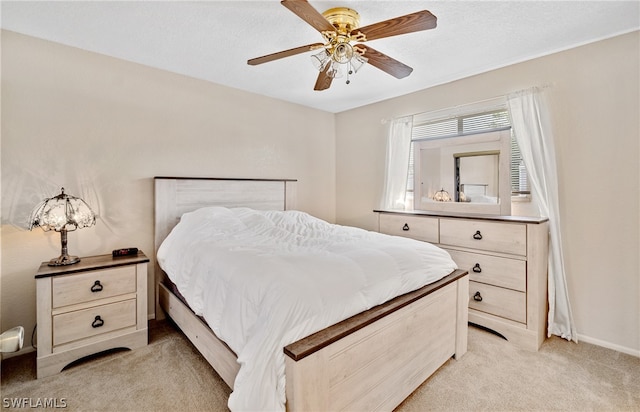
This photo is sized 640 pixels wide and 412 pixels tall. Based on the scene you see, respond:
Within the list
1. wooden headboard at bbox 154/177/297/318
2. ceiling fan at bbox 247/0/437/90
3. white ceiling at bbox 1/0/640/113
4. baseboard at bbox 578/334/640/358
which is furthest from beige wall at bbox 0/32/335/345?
baseboard at bbox 578/334/640/358

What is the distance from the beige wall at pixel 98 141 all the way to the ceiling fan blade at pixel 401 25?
1.99 metres

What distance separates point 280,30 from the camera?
216 centimetres

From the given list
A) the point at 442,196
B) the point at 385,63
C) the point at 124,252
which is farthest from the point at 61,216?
the point at 442,196

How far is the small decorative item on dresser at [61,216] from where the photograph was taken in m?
2.11

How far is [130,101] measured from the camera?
2.70 m

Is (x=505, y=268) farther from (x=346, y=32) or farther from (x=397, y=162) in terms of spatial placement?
(x=346, y=32)

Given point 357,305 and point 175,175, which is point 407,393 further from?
point 175,175

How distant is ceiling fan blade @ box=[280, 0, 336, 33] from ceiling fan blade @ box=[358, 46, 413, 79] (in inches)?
13.3

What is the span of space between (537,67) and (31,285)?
14.7 feet

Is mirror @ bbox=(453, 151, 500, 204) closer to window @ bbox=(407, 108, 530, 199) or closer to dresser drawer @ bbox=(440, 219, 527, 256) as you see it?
window @ bbox=(407, 108, 530, 199)

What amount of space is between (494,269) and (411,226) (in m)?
0.82

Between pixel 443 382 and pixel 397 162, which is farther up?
pixel 397 162

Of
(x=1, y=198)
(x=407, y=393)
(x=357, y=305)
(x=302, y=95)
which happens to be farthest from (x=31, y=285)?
(x=302, y=95)

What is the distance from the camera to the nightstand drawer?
2020 mm
